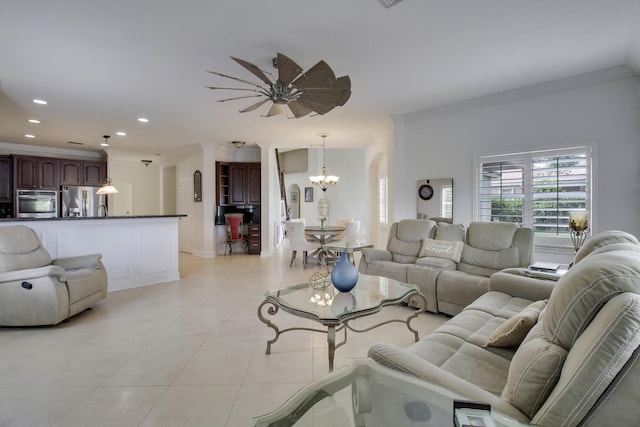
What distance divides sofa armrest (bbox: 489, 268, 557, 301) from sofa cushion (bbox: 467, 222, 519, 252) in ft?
2.47

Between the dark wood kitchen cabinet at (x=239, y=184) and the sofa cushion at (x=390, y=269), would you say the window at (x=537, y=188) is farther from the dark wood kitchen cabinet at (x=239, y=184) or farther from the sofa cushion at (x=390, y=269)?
the dark wood kitchen cabinet at (x=239, y=184)

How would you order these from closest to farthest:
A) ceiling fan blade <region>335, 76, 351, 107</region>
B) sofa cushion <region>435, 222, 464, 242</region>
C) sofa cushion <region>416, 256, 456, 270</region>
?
1. ceiling fan blade <region>335, 76, 351, 107</region>
2. sofa cushion <region>416, 256, 456, 270</region>
3. sofa cushion <region>435, 222, 464, 242</region>

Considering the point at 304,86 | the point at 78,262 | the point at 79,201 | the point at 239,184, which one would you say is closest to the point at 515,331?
the point at 304,86

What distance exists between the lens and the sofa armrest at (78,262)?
3666mm

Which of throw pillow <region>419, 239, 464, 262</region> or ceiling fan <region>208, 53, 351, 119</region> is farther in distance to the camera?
throw pillow <region>419, 239, 464, 262</region>

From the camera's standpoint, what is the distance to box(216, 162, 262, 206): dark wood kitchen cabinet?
25.5 ft

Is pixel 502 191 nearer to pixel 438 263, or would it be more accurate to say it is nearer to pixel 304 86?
pixel 438 263

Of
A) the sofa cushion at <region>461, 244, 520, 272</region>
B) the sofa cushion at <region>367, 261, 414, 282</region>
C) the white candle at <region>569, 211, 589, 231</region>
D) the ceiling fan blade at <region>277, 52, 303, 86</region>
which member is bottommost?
the sofa cushion at <region>367, 261, 414, 282</region>

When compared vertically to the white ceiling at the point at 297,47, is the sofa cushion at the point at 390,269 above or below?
below

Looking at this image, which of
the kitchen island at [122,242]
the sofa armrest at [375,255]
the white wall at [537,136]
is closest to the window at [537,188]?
the white wall at [537,136]

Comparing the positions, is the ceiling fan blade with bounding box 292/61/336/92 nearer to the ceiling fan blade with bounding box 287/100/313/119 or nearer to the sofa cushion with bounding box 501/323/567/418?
the ceiling fan blade with bounding box 287/100/313/119

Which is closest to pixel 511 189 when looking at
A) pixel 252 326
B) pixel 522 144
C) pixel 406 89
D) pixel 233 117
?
pixel 522 144

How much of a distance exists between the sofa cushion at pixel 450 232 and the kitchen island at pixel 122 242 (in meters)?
4.16

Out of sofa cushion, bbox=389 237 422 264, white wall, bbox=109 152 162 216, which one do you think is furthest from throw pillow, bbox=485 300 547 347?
white wall, bbox=109 152 162 216
